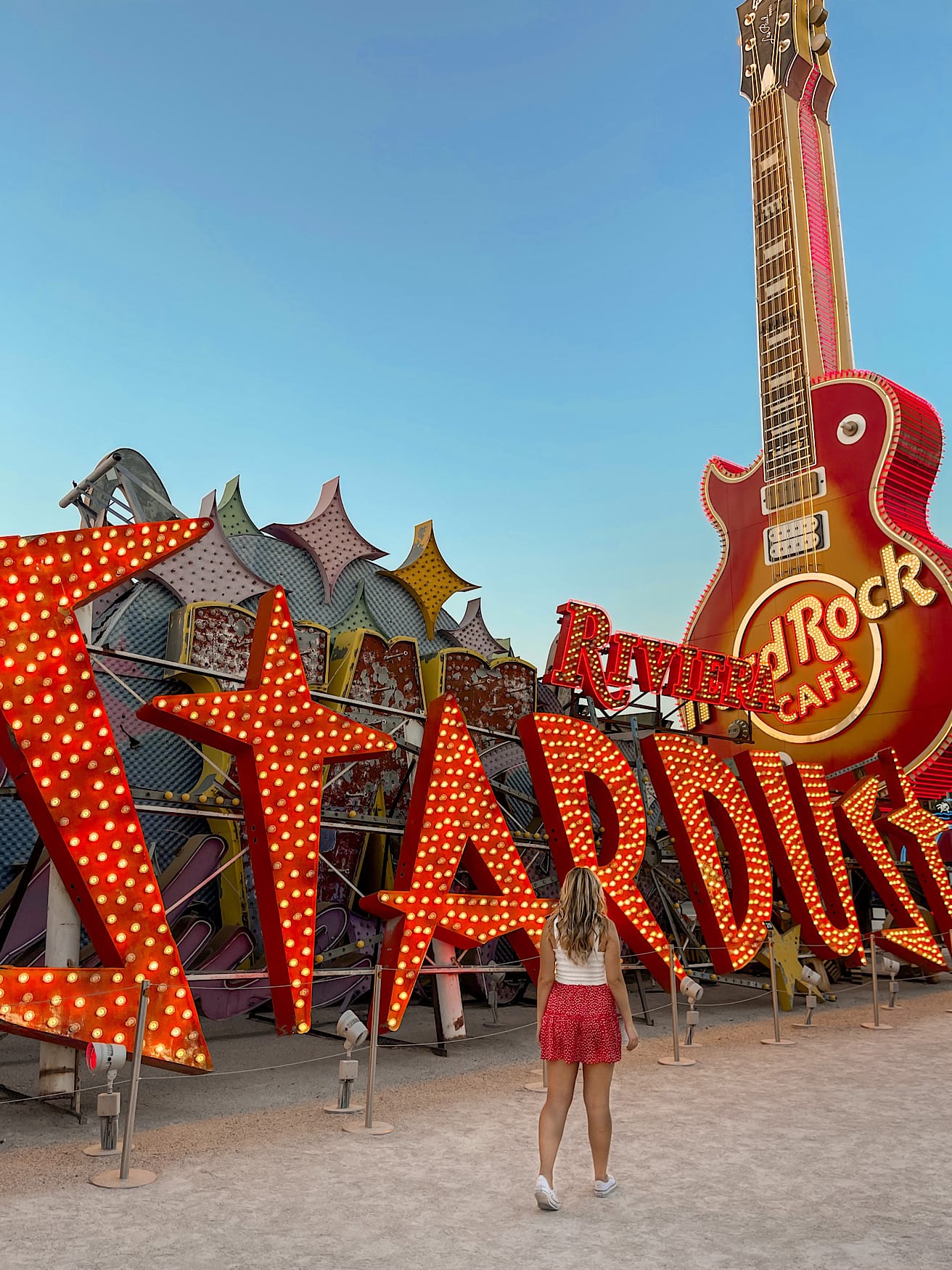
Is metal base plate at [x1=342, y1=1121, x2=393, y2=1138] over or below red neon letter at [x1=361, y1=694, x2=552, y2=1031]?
below

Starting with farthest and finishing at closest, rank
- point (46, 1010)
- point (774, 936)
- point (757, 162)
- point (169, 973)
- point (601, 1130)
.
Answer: point (757, 162), point (774, 936), point (169, 973), point (46, 1010), point (601, 1130)

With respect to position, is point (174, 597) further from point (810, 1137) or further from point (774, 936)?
point (810, 1137)

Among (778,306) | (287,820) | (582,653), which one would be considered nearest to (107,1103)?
(287,820)

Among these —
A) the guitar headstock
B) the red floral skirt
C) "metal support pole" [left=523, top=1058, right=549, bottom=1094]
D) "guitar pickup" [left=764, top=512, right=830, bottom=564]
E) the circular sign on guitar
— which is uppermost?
the guitar headstock

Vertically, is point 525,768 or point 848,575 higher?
point 848,575

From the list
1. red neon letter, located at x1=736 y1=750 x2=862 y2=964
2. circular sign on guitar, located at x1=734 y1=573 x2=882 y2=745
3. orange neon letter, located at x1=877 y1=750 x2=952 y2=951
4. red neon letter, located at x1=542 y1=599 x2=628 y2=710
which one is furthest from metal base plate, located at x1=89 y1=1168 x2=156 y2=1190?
circular sign on guitar, located at x1=734 y1=573 x2=882 y2=745

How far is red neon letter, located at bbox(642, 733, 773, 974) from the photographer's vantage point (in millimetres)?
12453

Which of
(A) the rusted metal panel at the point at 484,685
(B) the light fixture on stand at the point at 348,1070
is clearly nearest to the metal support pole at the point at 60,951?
(B) the light fixture on stand at the point at 348,1070

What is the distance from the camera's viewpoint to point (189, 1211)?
525 cm

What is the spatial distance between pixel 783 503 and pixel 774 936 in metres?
10.2

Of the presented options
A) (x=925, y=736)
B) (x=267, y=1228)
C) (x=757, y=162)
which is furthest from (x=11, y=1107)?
(x=757, y=162)

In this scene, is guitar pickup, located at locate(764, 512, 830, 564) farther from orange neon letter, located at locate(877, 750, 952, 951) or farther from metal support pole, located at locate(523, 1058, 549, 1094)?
metal support pole, located at locate(523, 1058, 549, 1094)

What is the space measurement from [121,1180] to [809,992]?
9.07 meters

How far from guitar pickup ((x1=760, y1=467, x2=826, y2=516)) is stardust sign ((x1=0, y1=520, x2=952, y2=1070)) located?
8.26m
